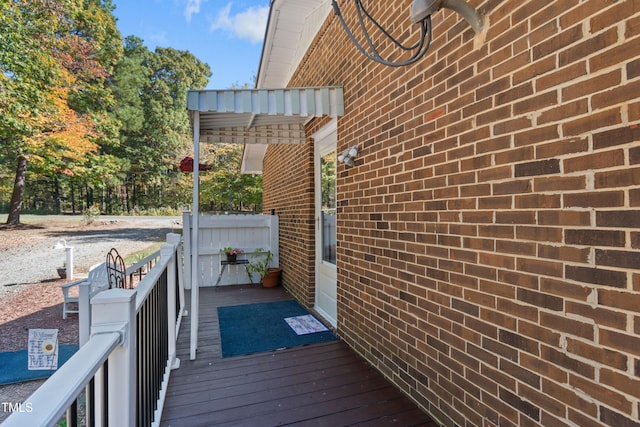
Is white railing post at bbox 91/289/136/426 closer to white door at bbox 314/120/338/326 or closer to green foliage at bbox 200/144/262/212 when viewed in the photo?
white door at bbox 314/120/338/326

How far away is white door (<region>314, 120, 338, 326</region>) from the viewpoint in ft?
13.0

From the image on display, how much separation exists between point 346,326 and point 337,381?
775 millimetres

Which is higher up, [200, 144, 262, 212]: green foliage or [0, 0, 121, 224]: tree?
[0, 0, 121, 224]: tree

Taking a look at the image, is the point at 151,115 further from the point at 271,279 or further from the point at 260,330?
the point at 260,330

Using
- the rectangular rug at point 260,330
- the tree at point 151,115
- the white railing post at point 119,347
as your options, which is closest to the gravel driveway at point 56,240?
the rectangular rug at point 260,330

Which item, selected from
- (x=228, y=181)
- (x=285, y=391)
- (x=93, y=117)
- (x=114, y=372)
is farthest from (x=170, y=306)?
(x=93, y=117)

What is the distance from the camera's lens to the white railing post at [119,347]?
4.06ft

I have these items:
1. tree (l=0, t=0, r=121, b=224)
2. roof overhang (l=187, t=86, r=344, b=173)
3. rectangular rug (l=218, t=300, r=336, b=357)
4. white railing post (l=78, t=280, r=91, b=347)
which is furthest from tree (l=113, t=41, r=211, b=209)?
white railing post (l=78, t=280, r=91, b=347)

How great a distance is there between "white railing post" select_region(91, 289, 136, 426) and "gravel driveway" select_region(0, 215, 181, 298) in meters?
7.45

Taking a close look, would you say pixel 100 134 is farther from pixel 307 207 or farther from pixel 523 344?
pixel 523 344

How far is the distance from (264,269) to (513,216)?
5166 mm

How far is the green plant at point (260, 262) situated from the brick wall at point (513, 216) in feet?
12.3

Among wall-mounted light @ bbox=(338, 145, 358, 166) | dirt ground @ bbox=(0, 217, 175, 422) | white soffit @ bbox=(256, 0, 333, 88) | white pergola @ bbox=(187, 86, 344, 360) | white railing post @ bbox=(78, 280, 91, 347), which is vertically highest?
white soffit @ bbox=(256, 0, 333, 88)

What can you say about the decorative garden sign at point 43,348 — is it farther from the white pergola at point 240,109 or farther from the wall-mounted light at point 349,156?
the wall-mounted light at point 349,156
